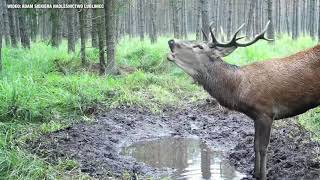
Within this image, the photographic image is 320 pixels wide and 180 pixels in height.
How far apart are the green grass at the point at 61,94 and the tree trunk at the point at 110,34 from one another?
23.4 inches

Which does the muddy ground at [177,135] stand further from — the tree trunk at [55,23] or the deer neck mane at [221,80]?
the tree trunk at [55,23]

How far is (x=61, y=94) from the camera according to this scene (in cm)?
875

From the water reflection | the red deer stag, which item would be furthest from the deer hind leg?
the water reflection

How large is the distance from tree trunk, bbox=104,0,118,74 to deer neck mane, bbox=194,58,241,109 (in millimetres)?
6142

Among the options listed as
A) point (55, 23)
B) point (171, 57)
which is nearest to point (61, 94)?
point (171, 57)

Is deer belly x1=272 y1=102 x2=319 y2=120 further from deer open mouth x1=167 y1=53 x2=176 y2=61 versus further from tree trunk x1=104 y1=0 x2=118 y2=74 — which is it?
tree trunk x1=104 y1=0 x2=118 y2=74

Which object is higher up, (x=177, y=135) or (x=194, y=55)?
(x=194, y=55)

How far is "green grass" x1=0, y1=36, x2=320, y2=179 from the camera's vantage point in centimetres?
559

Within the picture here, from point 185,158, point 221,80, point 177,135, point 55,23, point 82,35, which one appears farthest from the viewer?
point 55,23

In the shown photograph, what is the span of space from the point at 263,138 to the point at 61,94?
4555 millimetres

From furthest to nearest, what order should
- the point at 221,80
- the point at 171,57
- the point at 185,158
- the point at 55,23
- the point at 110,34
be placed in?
the point at 55,23
the point at 110,34
the point at 185,158
the point at 171,57
the point at 221,80

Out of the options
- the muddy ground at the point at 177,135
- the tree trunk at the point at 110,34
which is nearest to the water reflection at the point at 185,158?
the muddy ground at the point at 177,135

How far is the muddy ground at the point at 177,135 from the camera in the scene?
598cm

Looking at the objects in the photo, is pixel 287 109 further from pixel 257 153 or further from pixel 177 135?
pixel 177 135
